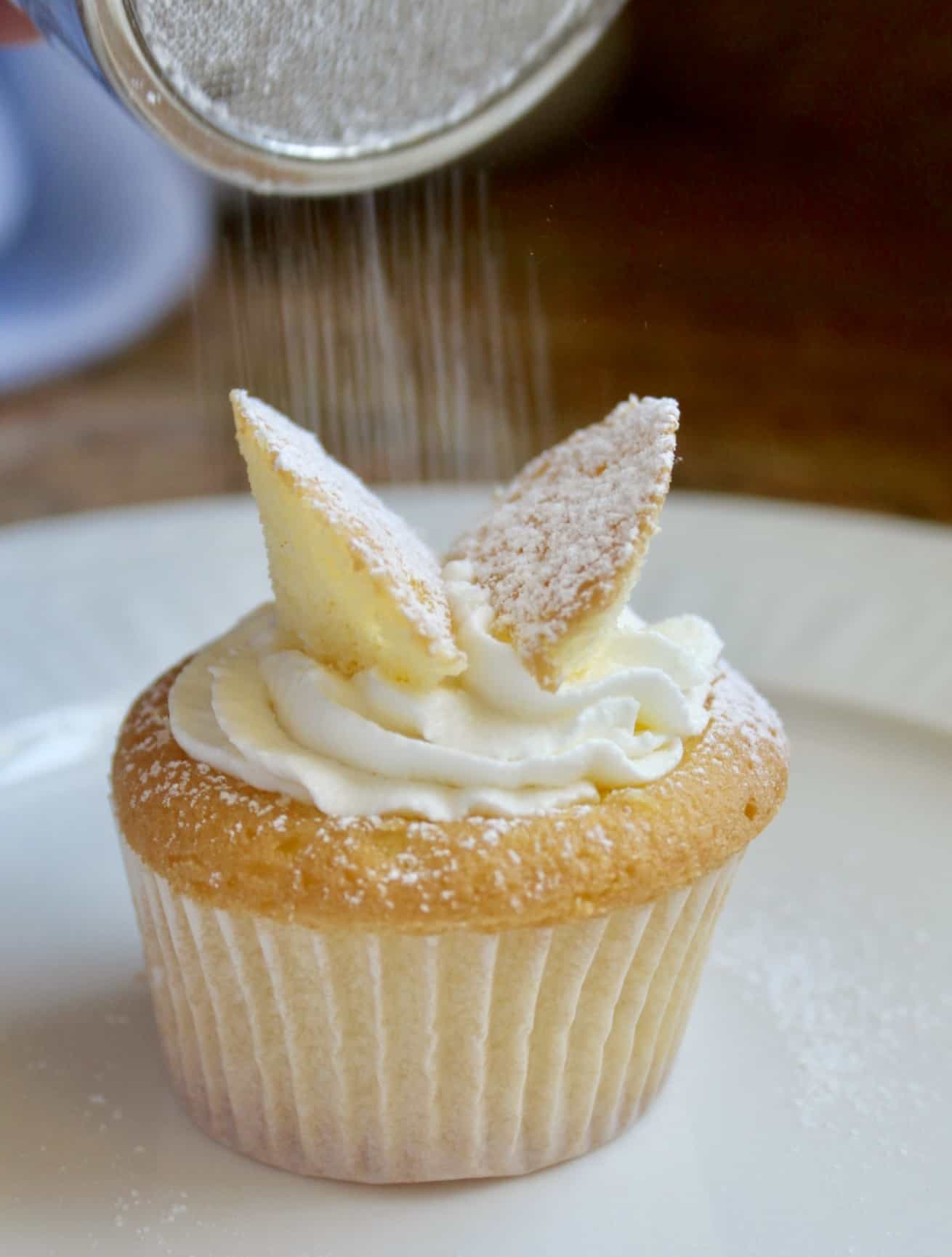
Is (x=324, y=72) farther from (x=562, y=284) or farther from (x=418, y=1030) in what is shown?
(x=562, y=284)

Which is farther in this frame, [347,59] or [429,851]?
[347,59]

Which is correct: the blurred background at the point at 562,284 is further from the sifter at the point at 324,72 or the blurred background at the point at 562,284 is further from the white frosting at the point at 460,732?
the white frosting at the point at 460,732

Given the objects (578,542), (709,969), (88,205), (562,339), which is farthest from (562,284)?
(578,542)

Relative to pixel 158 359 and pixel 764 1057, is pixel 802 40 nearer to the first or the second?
pixel 158 359

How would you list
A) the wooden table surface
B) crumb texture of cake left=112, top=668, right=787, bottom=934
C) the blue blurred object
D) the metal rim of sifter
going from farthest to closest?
1. the blue blurred object
2. the wooden table surface
3. the metal rim of sifter
4. crumb texture of cake left=112, top=668, right=787, bottom=934

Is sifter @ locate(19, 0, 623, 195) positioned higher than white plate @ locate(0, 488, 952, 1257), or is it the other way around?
sifter @ locate(19, 0, 623, 195)

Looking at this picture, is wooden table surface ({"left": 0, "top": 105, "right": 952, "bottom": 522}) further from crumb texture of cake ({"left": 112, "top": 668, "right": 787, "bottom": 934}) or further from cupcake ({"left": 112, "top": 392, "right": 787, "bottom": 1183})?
crumb texture of cake ({"left": 112, "top": 668, "right": 787, "bottom": 934})

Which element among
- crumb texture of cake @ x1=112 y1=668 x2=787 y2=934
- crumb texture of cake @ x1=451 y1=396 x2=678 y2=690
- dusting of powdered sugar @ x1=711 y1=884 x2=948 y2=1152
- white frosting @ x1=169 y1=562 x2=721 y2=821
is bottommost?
dusting of powdered sugar @ x1=711 y1=884 x2=948 y2=1152

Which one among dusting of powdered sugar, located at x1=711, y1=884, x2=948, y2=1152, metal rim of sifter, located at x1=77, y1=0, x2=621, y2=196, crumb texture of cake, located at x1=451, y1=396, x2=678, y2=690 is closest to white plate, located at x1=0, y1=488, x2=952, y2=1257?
dusting of powdered sugar, located at x1=711, y1=884, x2=948, y2=1152

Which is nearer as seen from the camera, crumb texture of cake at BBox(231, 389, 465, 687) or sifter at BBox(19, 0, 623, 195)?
crumb texture of cake at BBox(231, 389, 465, 687)

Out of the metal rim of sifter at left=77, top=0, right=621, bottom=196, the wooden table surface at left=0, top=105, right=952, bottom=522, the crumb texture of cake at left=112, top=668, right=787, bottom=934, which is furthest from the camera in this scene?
the wooden table surface at left=0, top=105, right=952, bottom=522
